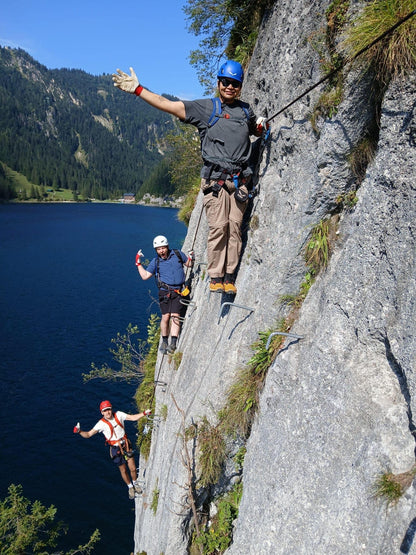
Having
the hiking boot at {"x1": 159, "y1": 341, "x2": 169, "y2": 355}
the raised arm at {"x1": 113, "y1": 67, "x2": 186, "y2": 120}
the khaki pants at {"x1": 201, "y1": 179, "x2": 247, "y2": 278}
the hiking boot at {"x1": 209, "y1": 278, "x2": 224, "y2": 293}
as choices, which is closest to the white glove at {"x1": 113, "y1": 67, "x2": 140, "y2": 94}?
the raised arm at {"x1": 113, "y1": 67, "x2": 186, "y2": 120}

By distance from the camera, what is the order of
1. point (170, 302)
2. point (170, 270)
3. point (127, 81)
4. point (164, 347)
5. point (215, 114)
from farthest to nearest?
point (164, 347)
point (170, 302)
point (170, 270)
point (215, 114)
point (127, 81)

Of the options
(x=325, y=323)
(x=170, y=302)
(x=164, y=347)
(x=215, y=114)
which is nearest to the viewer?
(x=325, y=323)

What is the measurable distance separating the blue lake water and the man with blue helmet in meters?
11.9

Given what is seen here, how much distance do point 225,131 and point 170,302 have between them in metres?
5.45

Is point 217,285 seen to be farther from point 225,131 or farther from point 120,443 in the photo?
point 120,443

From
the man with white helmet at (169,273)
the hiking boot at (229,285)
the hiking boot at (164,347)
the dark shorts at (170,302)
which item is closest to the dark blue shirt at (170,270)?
the man with white helmet at (169,273)

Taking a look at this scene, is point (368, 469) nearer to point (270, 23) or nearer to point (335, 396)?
point (335, 396)

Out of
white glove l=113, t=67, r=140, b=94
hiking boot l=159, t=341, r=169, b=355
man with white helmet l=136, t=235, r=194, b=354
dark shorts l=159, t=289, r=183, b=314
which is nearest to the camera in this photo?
white glove l=113, t=67, r=140, b=94

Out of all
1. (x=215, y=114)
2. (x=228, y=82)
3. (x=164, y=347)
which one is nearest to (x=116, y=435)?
(x=164, y=347)

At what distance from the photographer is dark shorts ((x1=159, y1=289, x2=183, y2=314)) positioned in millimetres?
10548

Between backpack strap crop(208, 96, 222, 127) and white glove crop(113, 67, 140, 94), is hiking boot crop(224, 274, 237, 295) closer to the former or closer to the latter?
backpack strap crop(208, 96, 222, 127)

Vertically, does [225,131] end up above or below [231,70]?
below

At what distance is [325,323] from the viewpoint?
4750mm

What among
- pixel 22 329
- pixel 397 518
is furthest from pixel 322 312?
pixel 22 329
